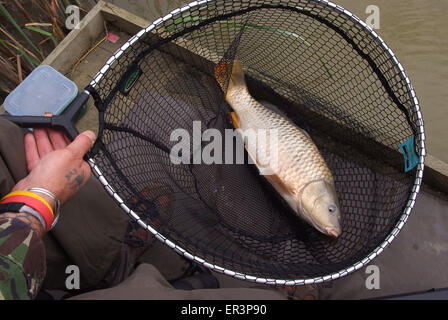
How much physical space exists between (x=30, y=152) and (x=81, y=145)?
194mm

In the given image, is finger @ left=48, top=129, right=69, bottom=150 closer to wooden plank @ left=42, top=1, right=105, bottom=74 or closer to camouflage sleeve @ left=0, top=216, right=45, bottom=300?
camouflage sleeve @ left=0, top=216, right=45, bottom=300

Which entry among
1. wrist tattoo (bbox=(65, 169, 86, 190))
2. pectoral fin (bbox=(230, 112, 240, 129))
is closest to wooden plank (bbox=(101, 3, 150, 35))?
pectoral fin (bbox=(230, 112, 240, 129))

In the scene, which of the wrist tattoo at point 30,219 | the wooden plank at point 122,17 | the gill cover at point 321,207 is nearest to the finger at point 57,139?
the wrist tattoo at point 30,219

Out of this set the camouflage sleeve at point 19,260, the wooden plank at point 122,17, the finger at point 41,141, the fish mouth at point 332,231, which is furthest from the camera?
the wooden plank at point 122,17

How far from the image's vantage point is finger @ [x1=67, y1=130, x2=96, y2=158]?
1.11 meters

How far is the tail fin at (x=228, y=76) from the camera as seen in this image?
1.70 m

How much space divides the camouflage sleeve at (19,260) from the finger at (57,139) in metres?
0.37

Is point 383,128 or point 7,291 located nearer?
point 7,291

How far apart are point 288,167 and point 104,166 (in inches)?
32.8

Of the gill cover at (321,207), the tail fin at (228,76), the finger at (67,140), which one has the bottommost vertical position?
the gill cover at (321,207)

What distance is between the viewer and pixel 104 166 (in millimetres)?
Answer: 1243

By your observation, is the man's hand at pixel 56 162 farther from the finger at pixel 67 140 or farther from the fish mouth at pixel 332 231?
the fish mouth at pixel 332 231
